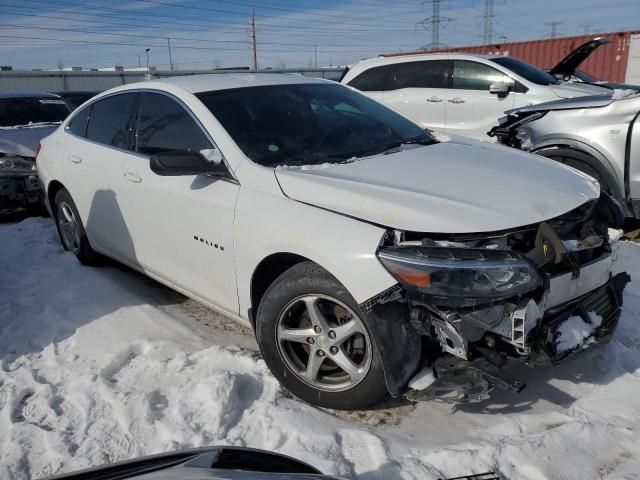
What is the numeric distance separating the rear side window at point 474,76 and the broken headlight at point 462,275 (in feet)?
21.6

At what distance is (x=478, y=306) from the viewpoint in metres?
2.44

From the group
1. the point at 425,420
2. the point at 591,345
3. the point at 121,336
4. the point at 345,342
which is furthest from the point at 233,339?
the point at 591,345

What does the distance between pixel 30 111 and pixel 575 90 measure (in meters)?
7.73

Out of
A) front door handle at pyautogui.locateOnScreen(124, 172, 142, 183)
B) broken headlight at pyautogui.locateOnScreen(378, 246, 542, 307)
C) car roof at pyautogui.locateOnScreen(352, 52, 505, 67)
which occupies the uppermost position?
car roof at pyautogui.locateOnScreen(352, 52, 505, 67)

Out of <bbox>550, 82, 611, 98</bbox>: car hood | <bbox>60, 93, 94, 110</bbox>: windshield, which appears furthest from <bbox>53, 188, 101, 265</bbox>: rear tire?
<bbox>60, 93, 94, 110</bbox>: windshield

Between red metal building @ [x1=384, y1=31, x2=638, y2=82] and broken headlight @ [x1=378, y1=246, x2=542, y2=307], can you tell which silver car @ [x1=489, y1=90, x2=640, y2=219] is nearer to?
broken headlight @ [x1=378, y1=246, x2=542, y2=307]

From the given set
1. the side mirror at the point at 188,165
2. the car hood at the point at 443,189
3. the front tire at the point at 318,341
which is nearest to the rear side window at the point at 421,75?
the car hood at the point at 443,189

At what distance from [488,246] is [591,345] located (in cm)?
77

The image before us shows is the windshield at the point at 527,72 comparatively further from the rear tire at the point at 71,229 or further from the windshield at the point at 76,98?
the windshield at the point at 76,98

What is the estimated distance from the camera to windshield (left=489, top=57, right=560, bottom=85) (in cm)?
820

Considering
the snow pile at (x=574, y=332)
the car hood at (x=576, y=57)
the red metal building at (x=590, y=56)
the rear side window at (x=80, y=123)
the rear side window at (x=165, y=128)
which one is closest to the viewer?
the snow pile at (x=574, y=332)

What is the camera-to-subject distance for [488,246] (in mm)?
2566

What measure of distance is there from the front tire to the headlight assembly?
5.11 meters

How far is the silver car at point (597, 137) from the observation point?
5.13 m
